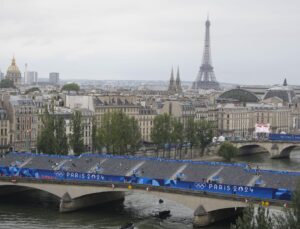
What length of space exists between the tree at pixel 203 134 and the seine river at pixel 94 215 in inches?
1476

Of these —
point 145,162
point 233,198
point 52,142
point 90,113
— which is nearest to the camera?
point 233,198

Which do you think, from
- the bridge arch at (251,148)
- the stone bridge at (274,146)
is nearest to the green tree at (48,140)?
the stone bridge at (274,146)

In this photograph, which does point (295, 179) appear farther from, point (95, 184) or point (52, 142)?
point (52, 142)

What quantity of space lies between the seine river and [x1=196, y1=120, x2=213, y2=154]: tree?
37.5 meters

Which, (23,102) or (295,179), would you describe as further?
(23,102)

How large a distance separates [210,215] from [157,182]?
5.16m

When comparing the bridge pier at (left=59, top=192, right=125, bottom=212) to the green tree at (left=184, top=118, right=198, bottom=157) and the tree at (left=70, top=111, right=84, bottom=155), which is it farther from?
the green tree at (left=184, top=118, right=198, bottom=157)

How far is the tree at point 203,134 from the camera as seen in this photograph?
105m

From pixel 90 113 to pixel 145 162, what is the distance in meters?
48.8

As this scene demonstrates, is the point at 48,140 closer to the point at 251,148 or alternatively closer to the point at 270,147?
the point at 270,147

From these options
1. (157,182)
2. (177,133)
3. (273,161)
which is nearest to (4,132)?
(177,133)

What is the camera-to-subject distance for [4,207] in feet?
202

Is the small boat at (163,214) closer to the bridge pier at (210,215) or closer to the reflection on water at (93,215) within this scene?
the reflection on water at (93,215)

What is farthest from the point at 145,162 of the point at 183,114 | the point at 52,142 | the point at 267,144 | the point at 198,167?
the point at 183,114
